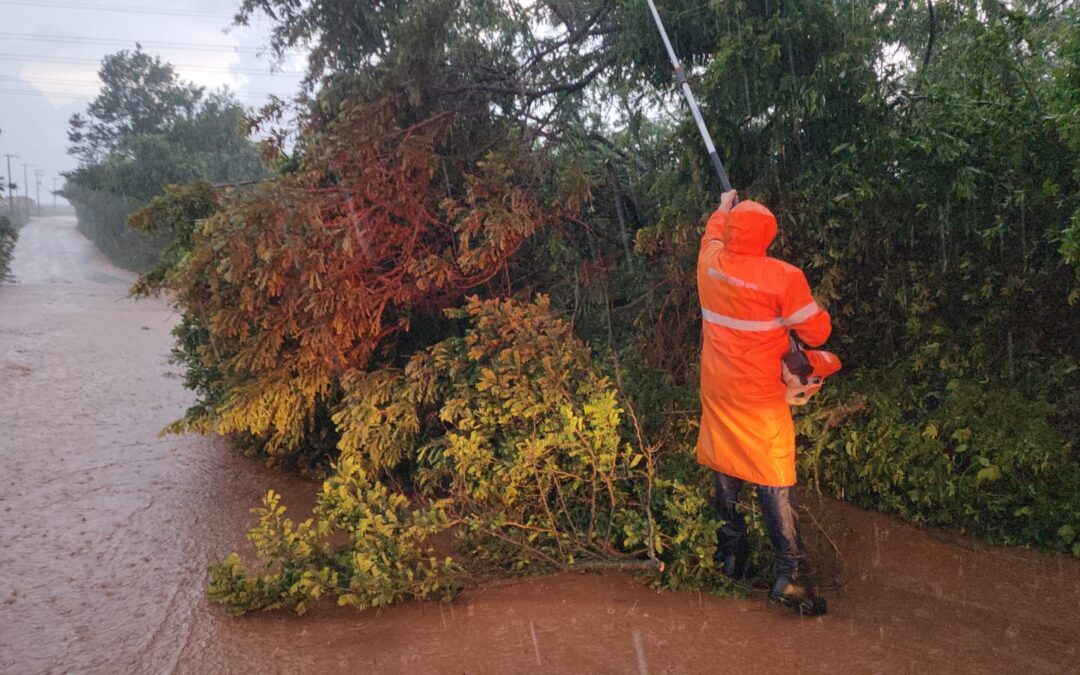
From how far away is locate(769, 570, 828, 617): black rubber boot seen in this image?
12.2 ft

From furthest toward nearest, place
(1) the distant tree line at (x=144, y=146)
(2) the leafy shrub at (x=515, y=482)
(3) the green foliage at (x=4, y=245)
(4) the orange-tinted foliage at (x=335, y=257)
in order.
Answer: (1) the distant tree line at (x=144, y=146)
(3) the green foliage at (x=4, y=245)
(4) the orange-tinted foliage at (x=335, y=257)
(2) the leafy shrub at (x=515, y=482)

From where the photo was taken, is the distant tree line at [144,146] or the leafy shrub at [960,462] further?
the distant tree line at [144,146]

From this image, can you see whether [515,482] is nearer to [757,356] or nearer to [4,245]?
[757,356]

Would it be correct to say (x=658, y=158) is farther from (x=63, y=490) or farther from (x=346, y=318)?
(x=63, y=490)

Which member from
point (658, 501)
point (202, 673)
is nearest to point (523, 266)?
point (658, 501)

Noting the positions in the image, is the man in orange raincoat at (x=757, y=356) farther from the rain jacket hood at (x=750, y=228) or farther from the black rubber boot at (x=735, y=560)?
the black rubber boot at (x=735, y=560)

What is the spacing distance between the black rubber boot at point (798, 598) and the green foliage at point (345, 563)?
1.72 meters

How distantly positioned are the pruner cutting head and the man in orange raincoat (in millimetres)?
41

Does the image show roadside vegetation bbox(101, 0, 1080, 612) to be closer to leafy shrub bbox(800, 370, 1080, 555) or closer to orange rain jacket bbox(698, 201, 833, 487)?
leafy shrub bbox(800, 370, 1080, 555)

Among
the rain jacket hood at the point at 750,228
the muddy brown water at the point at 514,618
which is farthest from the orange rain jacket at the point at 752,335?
the muddy brown water at the point at 514,618

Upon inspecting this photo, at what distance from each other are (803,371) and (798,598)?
3.68 feet

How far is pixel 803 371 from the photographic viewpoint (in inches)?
143

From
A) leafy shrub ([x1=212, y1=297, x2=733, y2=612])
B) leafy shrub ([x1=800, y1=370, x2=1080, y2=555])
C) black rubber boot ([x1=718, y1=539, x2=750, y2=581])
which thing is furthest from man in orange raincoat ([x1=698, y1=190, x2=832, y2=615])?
leafy shrub ([x1=800, y1=370, x2=1080, y2=555])

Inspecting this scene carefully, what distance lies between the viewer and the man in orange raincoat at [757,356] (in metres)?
3.63
